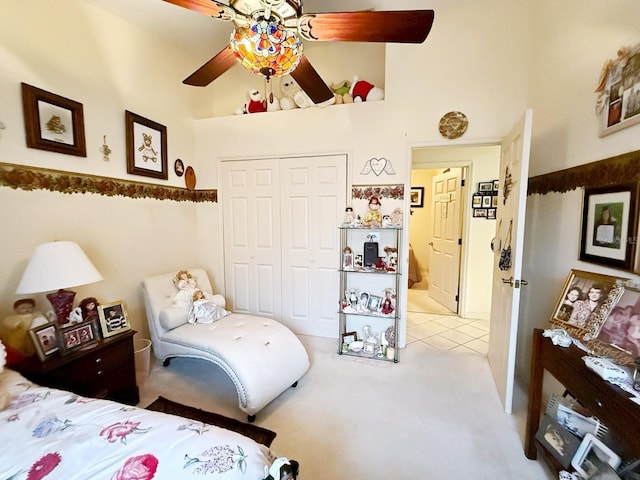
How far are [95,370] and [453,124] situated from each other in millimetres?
3353

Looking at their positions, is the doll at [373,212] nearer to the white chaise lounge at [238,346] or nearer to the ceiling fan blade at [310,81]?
the ceiling fan blade at [310,81]

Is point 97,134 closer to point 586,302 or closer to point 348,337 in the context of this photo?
point 348,337

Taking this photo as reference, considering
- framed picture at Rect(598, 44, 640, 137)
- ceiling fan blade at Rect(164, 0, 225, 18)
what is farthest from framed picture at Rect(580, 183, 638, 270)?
ceiling fan blade at Rect(164, 0, 225, 18)

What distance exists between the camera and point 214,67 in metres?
1.76

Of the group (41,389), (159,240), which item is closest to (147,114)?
(159,240)

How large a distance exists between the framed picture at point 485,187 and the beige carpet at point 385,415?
6.72 feet

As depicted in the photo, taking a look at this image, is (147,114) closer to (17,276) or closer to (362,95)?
(17,276)

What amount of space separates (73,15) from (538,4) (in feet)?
12.0

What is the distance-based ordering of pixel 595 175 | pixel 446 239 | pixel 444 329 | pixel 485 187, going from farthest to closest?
pixel 446 239 < pixel 485 187 < pixel 444 329 < pixel 595 175

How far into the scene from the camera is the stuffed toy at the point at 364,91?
111 inches

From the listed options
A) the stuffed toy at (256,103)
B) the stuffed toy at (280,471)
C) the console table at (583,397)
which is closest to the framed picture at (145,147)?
the stuffed toy at (256,103)

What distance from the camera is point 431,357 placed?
2.76 m

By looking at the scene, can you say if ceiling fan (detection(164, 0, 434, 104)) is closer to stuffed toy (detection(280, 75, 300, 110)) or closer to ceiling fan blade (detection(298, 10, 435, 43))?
ceiling fan blade (detection(298, 10, 435, 43))

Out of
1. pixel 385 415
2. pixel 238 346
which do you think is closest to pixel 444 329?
pixel 385 415
